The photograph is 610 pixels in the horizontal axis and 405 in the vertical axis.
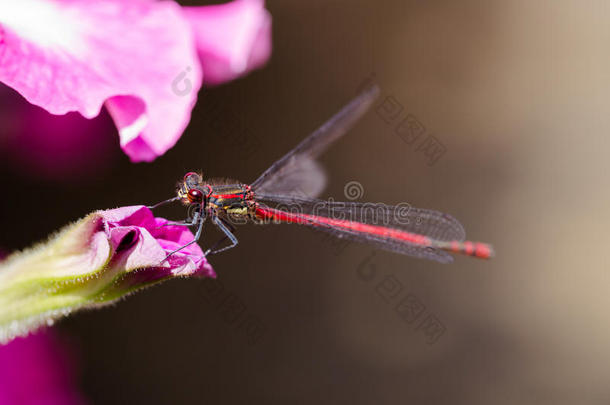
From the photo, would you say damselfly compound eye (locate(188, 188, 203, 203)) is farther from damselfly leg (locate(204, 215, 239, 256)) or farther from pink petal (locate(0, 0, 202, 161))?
pink petal (locate(0, 0, 202, 161))

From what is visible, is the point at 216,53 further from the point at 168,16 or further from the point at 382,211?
the point at 382,211

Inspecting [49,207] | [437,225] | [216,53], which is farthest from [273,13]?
[216,53]

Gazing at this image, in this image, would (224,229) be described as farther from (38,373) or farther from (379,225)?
(38,373)

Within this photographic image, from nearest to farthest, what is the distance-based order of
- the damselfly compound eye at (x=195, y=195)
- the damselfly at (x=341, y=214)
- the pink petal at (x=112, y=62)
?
1. the pink petal at (x=112, y=62)
2. the damselfly compound eye at (x=195, y=195)
3. the damselfly at (x=341, y=214)

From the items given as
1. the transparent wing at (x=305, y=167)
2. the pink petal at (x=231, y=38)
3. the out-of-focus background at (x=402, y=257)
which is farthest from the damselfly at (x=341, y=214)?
the out-of-focus background at (x=402, y=257)

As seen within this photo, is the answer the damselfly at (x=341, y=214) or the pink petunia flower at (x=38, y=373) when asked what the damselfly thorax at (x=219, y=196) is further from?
the pink petunia flower at (x=38, y=373)

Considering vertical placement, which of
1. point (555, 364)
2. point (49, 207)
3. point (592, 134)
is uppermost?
point (592, 134)
